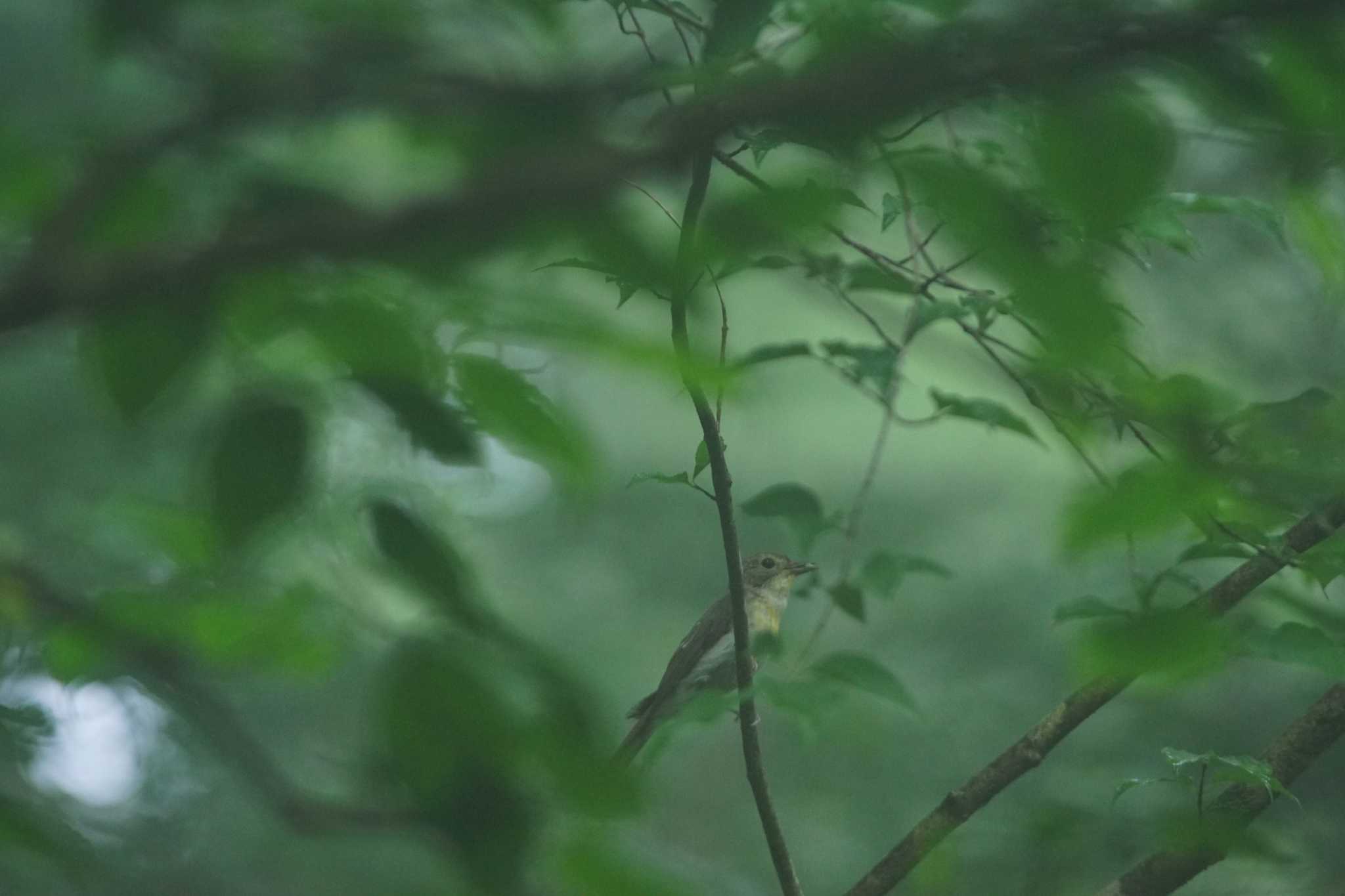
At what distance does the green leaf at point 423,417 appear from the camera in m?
0.88

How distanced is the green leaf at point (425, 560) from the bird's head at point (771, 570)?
6043 millimetres

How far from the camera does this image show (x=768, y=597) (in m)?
6.86

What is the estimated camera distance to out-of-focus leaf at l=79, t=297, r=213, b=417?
0.81 metres

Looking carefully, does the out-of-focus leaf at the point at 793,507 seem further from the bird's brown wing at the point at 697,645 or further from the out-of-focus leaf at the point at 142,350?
the bird's brown wing at the point at 697,645

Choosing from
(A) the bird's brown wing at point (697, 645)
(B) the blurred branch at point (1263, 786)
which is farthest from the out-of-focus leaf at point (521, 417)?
(A) the bird's brown wing at point (697, 645)

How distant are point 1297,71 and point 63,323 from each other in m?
0.68

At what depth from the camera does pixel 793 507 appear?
247 cm

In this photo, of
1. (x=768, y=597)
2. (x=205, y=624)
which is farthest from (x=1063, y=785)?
(x=205, y=624)

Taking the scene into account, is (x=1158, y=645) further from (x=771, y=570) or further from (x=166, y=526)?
(x=771, y=570)

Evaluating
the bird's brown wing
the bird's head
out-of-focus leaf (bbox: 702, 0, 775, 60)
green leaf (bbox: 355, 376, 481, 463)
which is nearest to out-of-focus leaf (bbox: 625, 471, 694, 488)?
out-of-focus leaf (bbox: 702, 0, 775, 60)

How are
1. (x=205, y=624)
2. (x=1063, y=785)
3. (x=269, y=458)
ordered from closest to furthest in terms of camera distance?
(x=269, y=458) → (x=205, y=624) → (x=1063, y=785)

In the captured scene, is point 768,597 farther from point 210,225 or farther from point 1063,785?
point 210,225

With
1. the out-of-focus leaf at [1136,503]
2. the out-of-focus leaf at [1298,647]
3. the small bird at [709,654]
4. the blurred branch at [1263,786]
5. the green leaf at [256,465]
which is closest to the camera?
the green leaf at [256,465]

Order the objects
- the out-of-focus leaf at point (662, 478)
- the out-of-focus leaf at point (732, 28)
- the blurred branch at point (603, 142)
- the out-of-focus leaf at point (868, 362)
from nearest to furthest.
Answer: the blurred branch at point (603, 142) → the out-of-focus leaf at point (732, 28) → the out-of-focus leaf at point (868, 362) → the out-of-focus leaf at point (662, 478)
